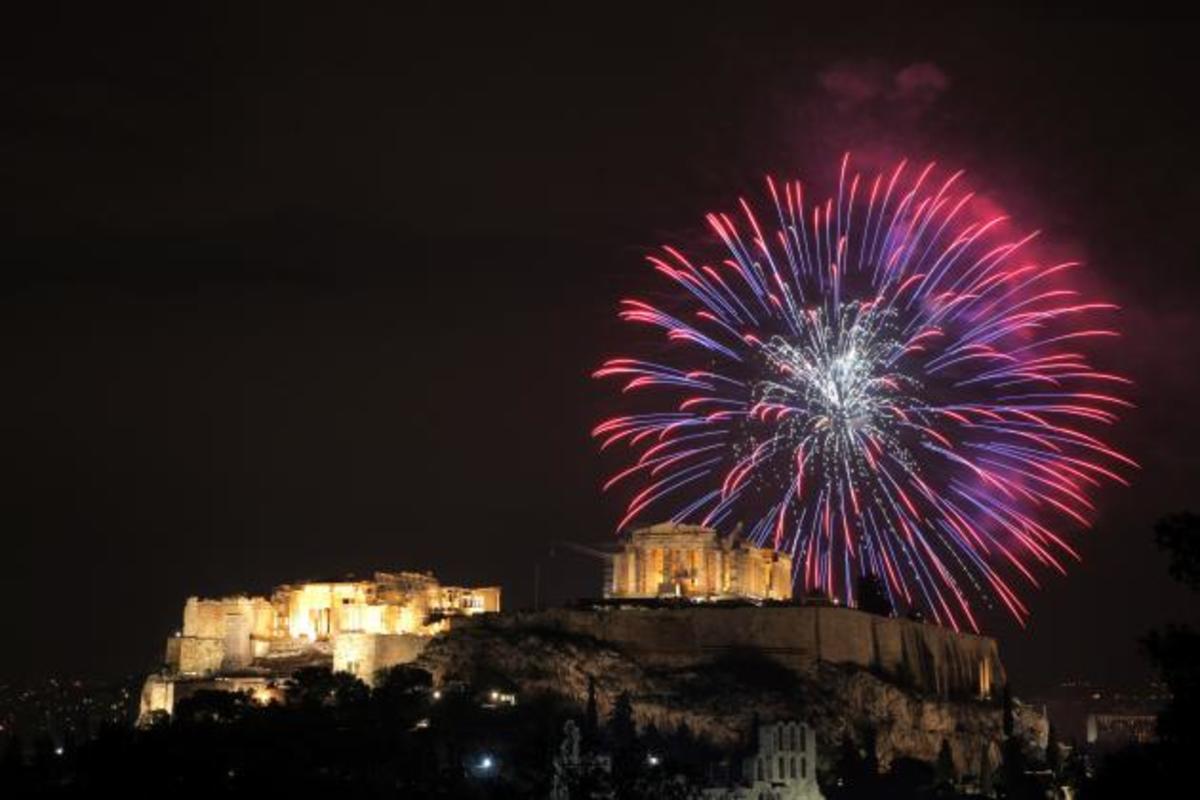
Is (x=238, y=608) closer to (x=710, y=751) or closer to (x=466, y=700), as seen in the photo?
(x=466, y=700)

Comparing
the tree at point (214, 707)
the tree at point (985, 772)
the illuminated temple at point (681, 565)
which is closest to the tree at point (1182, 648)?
the tree at point (214, 707)

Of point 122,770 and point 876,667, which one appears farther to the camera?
point 876,667

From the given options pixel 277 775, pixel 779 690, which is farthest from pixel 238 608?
pixel 277 775

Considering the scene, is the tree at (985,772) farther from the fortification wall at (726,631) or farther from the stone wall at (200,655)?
the stone wall at (200,655)

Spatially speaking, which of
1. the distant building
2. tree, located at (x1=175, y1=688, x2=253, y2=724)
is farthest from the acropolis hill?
the distant building

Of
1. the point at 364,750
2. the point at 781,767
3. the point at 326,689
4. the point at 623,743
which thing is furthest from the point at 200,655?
the point at 781,767
